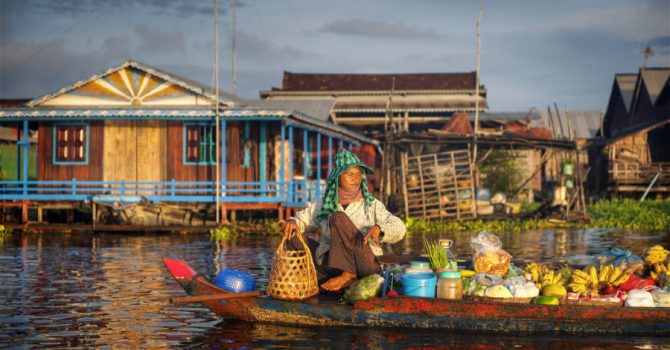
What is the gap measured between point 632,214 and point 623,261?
56.3 feet

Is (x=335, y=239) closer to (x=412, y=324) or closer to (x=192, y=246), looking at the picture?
(x=412, y=324)

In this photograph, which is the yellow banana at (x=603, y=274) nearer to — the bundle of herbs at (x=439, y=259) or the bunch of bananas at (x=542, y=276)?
the bunch of bananas at (x=542, y=276)

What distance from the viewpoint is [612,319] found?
296 inches

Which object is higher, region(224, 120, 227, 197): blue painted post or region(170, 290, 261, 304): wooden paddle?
region(224, 120, 227, 197): blue painted post

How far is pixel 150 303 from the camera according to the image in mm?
9609

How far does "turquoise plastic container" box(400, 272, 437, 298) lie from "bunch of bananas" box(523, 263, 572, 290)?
3.61ft

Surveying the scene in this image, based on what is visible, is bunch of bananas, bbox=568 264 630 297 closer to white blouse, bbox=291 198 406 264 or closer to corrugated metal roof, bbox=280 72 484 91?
white blouse, bbox=291 198 406 264

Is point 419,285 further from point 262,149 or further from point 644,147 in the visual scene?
point 644,147

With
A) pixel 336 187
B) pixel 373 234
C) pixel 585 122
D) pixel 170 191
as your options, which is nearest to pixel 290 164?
pixel 170 191

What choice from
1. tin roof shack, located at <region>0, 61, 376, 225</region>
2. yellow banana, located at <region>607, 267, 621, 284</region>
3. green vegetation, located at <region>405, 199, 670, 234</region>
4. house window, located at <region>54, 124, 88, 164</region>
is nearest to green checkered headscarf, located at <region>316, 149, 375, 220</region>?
yellow banana, located at <region>607, 267, 621, 284</region>

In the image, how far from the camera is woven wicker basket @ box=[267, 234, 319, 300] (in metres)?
8.09

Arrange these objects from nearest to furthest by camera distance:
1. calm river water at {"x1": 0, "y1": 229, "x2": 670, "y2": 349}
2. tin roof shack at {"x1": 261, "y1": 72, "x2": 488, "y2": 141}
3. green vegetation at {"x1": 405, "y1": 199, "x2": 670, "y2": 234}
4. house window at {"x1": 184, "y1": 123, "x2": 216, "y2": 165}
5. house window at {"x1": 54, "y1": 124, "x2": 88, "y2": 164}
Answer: calm river water at {"x1": 0, "y1": 229, "x2": 670, "y2": 349}
green vegetation at {"x1": 405, "y1": 199, "x2": 670, "y2": 234}
house window at {"x1": 184, "y1": 123, "x2": 216, "y2": 165}
house window at {"x1": 54, "y1": 124, "x2": 88, "y2": 164}
tin roof shack at {"x1": 261, "y1": 72, "x2": 488, "y2": 141}

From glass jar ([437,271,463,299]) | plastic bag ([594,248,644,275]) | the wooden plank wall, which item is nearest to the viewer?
glass jar ([437,271,463,299])

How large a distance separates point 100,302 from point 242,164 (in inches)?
534
